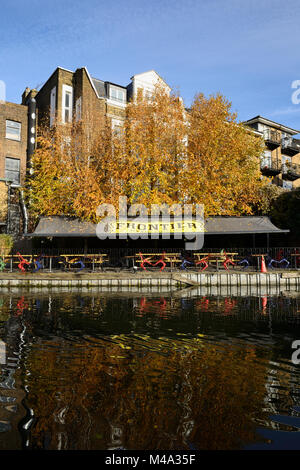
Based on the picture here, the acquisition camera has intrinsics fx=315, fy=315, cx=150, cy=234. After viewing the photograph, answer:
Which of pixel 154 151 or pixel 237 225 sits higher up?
pixel 154 151

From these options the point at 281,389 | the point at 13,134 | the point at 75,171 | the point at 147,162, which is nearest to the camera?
the point at 281,389

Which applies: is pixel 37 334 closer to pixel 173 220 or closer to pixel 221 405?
pixel 221 405

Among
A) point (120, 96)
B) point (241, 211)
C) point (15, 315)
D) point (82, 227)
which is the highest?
point (120, 96)

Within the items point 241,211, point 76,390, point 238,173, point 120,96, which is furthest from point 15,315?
point 120,96

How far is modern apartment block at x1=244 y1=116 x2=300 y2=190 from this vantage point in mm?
34188

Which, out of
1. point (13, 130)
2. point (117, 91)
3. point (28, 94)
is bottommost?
point (13, 130)

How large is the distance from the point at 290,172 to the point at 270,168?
3324mm

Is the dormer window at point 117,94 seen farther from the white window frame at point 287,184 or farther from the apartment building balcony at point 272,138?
the white window frame at point 287,184

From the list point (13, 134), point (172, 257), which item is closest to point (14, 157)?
point (13, 134)

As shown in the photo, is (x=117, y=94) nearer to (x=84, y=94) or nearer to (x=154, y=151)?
(x=84, y=94)

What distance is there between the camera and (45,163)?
23.5 meters

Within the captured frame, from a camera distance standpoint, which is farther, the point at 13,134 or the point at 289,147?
the point at 289,147

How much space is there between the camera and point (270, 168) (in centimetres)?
3266
